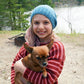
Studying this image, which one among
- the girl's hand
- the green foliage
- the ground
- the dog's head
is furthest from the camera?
the green foliage

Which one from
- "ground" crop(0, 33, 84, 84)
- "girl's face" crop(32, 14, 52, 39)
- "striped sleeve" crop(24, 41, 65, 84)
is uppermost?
"girl's face" crop(32, 14, 52, 39)

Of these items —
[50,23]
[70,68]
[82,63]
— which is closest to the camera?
[50,23]

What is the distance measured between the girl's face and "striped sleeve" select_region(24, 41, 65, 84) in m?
0.19

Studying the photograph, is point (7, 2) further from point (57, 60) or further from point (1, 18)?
point (57, 60)

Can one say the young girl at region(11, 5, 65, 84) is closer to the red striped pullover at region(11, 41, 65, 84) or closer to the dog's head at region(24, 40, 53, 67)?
the red striped pullover at region(11, 41, 65, 84)

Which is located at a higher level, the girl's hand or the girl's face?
the girl's face

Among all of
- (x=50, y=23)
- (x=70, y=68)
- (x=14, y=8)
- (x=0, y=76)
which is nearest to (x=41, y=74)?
(x=50, y=23)

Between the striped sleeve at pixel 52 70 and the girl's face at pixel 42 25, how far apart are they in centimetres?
19

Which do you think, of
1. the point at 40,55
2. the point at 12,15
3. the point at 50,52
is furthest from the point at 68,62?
the point at 12,15

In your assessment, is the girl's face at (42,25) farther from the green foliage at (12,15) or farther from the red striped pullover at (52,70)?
the green foliage at (12,15)

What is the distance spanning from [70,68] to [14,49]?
3197mm

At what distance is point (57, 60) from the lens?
1.52 metres

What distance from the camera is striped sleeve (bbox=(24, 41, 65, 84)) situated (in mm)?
1446

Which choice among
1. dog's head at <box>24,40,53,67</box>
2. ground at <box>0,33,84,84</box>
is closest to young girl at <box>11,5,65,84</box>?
dog's head at <box>24,40,53,67</box>
